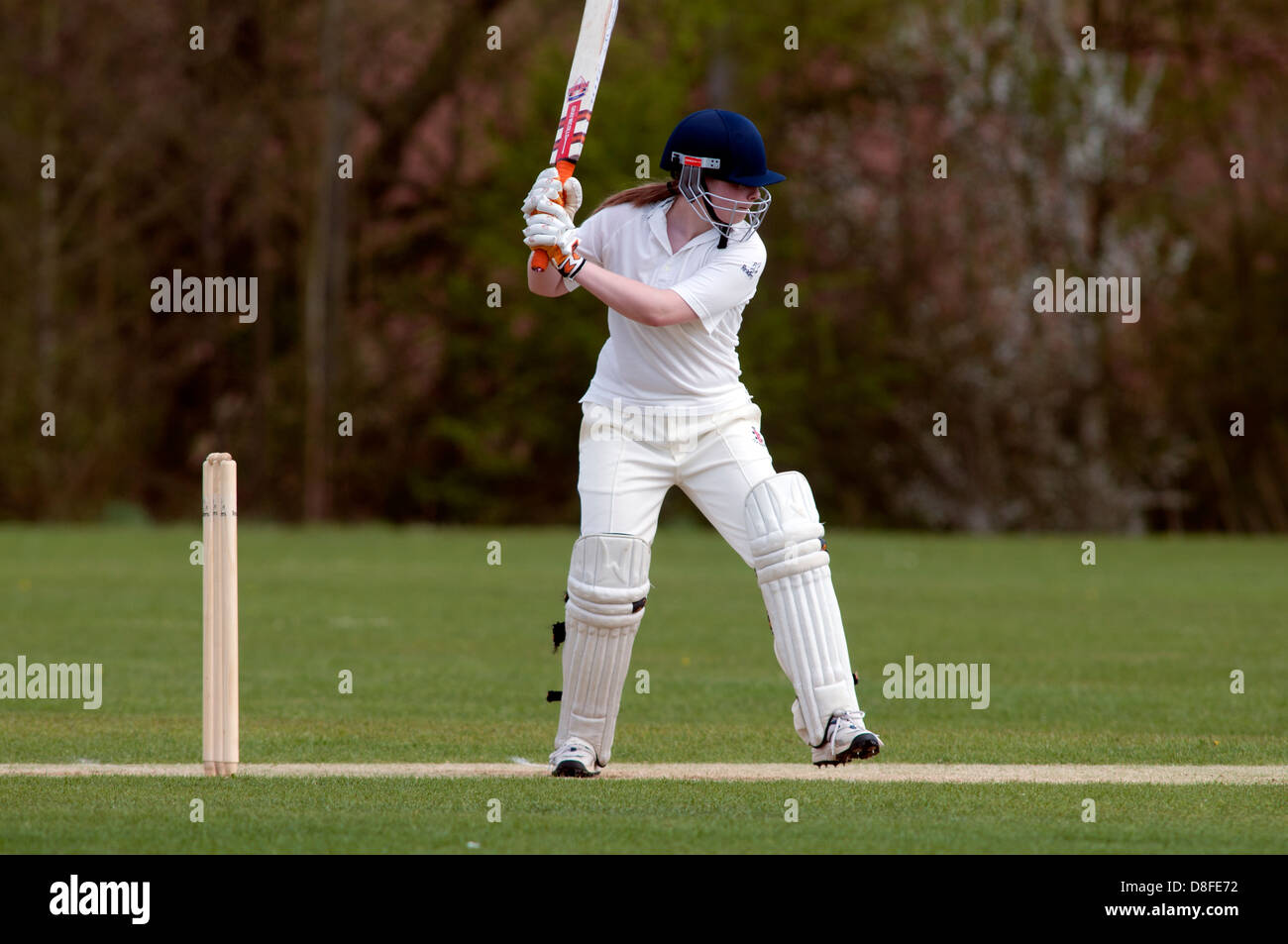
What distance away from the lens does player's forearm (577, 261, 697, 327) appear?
21.9 ft

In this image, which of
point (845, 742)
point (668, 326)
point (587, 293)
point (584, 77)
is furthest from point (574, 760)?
point (587, 293)

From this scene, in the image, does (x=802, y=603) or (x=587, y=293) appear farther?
(x=587, y=293)

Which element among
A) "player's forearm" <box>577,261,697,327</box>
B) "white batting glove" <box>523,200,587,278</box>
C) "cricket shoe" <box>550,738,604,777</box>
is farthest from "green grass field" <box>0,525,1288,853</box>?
"white batting glove" <box>523,200,587,278</box>

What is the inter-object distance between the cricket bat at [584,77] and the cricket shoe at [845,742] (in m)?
2.16

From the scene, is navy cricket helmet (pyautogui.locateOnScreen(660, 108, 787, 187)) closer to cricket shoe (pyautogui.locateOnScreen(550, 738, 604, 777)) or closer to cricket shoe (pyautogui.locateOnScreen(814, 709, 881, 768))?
cricket shoe (pyautogui.locateOnScreen(814, 709, 881, 768))

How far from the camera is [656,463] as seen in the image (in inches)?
276

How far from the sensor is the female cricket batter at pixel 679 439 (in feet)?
22.4

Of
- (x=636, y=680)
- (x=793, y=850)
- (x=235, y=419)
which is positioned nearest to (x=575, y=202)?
(x=793, y=850)

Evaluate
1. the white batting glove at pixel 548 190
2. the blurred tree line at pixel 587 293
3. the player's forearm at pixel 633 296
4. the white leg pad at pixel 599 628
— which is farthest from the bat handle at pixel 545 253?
the blurred tree line at pixel 587 293

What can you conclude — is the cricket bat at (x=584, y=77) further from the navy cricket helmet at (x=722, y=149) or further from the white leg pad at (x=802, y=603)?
the white leg pad at (x=802, y=603)

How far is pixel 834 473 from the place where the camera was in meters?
28.2

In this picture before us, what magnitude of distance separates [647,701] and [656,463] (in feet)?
9.00

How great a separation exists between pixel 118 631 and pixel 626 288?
21.7 ft

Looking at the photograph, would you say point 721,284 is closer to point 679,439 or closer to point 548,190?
point 679,439
